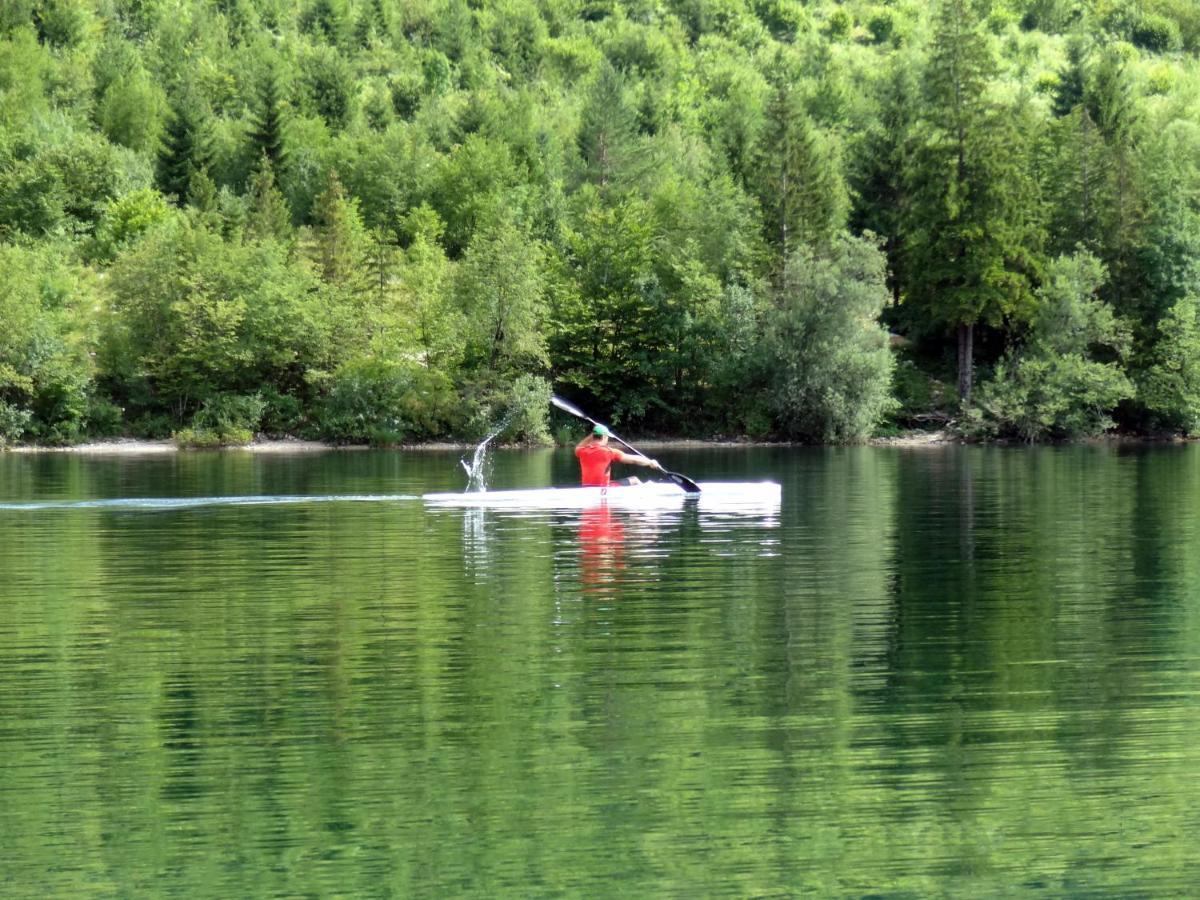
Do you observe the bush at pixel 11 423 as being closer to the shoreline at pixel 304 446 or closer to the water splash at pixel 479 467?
the shoreline at pixel 304 446

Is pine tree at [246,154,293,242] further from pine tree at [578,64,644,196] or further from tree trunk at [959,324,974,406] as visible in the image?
tree trunk at [959,324,974,406]

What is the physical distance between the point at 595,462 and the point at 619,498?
3.89 feet

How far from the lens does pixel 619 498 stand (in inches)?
1443

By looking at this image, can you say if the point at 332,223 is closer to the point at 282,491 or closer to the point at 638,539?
the point at 282,491

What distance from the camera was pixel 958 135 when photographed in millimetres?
81375

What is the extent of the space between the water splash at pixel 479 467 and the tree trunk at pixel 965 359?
21035mm

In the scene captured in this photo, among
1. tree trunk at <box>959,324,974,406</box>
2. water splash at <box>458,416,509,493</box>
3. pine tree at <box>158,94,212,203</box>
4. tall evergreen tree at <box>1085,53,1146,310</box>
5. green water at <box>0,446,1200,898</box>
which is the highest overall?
pine tree at <box>158,94,212,203</box>

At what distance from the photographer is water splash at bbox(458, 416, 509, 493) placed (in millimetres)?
39281

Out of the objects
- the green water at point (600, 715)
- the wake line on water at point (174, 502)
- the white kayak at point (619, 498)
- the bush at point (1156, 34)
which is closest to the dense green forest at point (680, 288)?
the wake line on water at point (174, 502)

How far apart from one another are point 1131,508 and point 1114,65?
61.5 m

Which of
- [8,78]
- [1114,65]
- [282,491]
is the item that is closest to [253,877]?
[282,491]

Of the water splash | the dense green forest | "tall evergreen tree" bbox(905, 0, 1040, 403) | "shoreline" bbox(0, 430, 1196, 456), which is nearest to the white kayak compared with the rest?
the water splash

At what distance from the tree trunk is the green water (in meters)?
48.9

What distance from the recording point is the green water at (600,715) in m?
11.5
